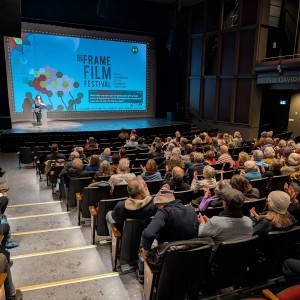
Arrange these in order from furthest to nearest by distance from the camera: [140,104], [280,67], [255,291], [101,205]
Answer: [140,104], [280,67], [101,205], [255,291]

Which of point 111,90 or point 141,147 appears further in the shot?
point 111,90

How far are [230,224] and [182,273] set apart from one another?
0.57m

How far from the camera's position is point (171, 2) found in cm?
1311

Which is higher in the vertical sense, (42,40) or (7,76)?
(42,40)

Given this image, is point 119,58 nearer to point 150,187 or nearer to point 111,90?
point 111,90

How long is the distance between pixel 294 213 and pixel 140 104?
12733 mm

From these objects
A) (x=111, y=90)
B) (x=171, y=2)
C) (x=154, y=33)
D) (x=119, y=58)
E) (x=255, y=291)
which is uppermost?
(x=171, y=2)

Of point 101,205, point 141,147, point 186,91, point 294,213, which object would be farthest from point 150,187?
point 186,91

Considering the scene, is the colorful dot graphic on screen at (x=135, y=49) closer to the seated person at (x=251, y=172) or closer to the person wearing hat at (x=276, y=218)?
the seated person at (x=251, y=172)

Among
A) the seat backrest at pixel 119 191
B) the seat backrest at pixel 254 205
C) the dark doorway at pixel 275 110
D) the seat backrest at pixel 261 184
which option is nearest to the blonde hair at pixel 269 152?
the seat backrest at pixel 261 184

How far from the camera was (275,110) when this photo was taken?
12.7m

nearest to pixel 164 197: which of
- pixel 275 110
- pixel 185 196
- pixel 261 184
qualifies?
pixel 185 196

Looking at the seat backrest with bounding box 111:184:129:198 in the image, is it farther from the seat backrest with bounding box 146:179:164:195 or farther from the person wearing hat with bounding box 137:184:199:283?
the person wearing hat with bounding box 137:184:199:283

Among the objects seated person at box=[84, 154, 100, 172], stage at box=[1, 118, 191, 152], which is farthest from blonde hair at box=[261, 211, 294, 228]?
stage at box=[1, 118, 191, 152]
